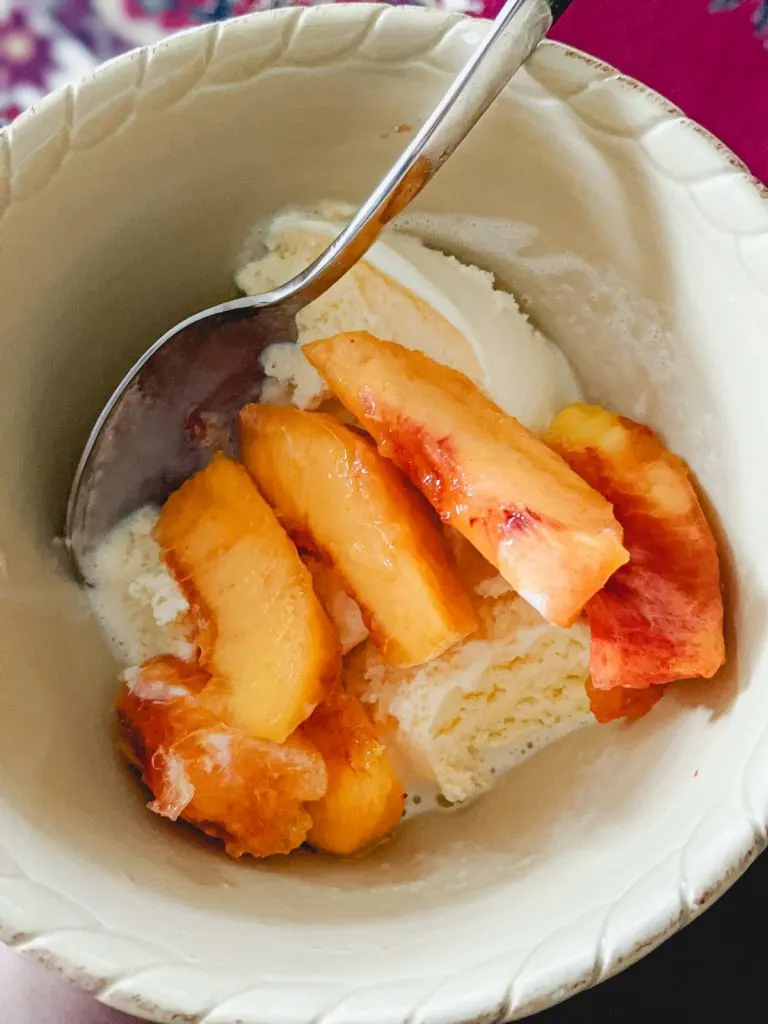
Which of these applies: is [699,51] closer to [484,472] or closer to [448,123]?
[448,123]

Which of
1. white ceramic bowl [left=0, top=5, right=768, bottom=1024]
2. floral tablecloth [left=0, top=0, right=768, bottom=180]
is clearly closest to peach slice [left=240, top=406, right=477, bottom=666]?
white ceramic bowl [left=0, top=5, right=768, bottom=1024]

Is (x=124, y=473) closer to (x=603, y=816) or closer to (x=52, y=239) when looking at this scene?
(x=52, y=239)

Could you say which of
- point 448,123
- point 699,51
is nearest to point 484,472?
point 448,123

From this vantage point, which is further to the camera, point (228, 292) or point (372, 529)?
point (228, 292)

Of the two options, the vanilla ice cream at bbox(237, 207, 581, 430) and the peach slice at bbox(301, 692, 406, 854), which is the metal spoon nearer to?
the vanilla ice cream at bbox(237, 207, 581, 430)

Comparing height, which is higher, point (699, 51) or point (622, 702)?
point (699, 51)

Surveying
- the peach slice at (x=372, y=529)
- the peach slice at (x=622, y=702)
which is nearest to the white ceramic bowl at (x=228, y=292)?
the peach slice at (x=622, y=702)

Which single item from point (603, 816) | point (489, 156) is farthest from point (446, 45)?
point (603, 816)
